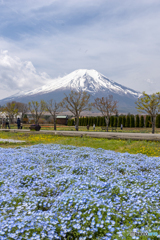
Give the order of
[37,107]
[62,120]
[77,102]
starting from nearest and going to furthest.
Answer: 1. [77,102]
2. [37,107]
3. [62,120]

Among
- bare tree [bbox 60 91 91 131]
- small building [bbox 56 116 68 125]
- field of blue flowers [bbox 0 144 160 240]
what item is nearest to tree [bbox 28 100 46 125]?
bare tree [bbox 60 91 91 131]

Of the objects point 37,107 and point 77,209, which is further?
point 37,107

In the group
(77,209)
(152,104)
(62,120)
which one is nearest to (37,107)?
(152,104)

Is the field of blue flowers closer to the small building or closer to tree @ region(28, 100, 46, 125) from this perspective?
tree @ region(28, 100, 46, 125)

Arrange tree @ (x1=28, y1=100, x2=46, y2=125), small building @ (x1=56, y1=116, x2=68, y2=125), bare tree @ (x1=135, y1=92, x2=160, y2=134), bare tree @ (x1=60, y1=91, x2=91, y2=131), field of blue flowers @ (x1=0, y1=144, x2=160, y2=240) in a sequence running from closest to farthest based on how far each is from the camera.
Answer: field of blue flowers @ (x1=0, y1=144, x2=160, y2=240), bare tree @ (x1=135, y1=92, x2=160, y2=134), bare tree @ (x1=60, y1=91, x2=91, y2=131), tree @ (x1=28, y1=100, x2=46, y2=125), small building @ (x1=56, y1=116, x2=68, y2=125)

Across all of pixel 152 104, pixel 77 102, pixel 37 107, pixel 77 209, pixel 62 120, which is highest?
pixel 37 107

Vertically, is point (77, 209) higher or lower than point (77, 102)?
lower

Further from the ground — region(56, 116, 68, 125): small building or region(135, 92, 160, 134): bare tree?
region(135, 92, 160, 134): bare tree

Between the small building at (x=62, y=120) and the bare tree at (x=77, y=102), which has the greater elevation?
the bare tree at (x=77, y=102)

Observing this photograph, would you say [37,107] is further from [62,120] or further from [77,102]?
[62,120]

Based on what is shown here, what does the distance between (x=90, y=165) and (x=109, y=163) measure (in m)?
0.97

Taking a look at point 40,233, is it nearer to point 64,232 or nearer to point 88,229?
point 64,232

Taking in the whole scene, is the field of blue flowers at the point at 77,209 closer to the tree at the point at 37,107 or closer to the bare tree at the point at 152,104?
the bare tree at the point at 152,104

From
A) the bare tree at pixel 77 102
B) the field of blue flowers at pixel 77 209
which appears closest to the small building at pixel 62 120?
the bare tree at pixel 77 102
